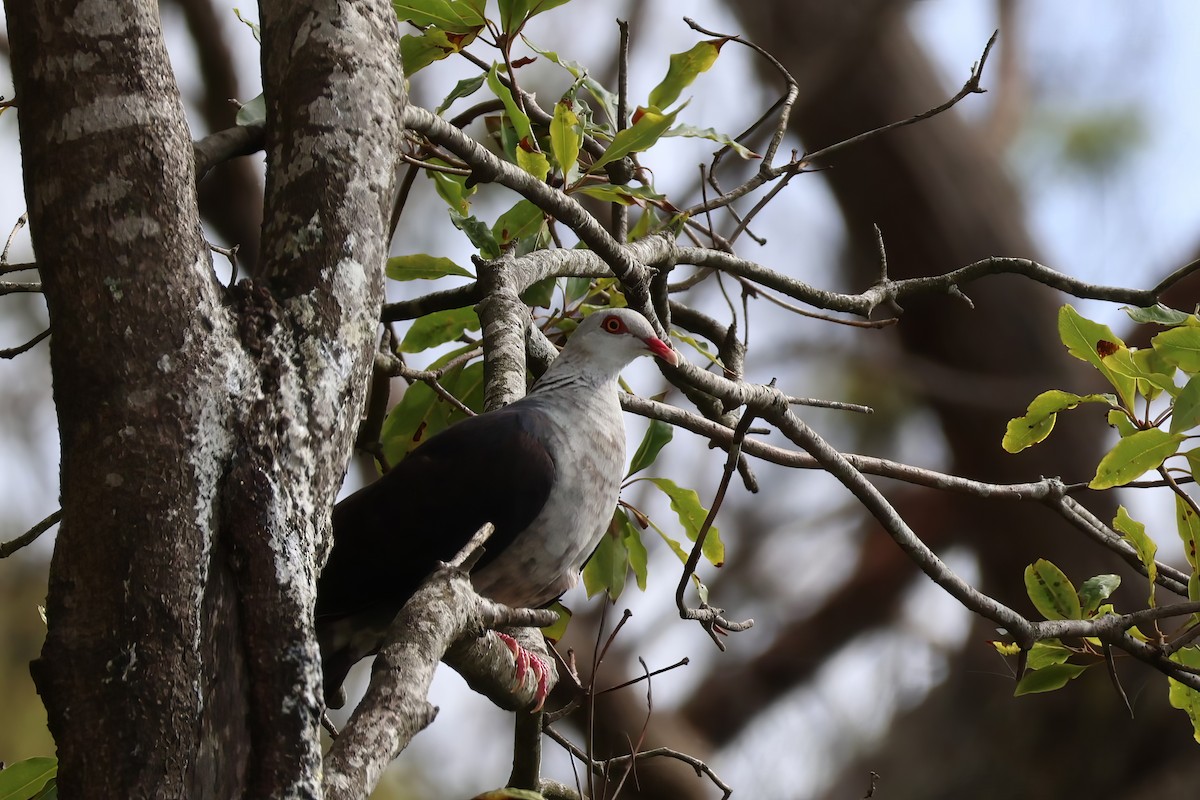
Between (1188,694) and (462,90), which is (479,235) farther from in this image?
(1188,694)

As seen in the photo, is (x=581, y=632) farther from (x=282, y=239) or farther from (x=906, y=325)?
(x=282, y=239)

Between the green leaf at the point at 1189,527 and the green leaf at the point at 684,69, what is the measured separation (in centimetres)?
125

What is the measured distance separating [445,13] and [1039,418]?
1422mm

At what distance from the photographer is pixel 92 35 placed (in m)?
1.30

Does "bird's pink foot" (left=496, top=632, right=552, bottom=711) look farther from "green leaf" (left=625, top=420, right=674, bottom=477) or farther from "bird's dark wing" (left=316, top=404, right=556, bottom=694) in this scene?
"green leaf" (left=625, top=420, right=674, bottom=477)

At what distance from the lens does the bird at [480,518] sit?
7.11ft

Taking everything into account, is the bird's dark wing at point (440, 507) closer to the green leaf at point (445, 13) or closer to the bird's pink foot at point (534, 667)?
the bird's pink foot at point (534, 667)

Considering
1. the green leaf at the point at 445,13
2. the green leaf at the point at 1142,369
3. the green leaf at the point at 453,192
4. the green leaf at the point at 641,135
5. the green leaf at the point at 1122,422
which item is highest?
the green leaf at the point at 445,13

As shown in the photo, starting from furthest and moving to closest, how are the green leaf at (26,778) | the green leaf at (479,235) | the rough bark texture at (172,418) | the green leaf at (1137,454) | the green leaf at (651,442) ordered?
1. the green leaf at (651,442)
2. the green leaf at (479,235)
3. the green leaf at (1137,454)
4. the green leaf at (26,778)
5. the rough bark texture at (172,418)

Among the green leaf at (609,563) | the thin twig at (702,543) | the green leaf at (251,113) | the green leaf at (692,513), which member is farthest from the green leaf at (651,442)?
the green leaf at (251,113)

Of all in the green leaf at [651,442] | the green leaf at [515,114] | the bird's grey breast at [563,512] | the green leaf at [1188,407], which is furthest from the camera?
the green leaf at [651,442]

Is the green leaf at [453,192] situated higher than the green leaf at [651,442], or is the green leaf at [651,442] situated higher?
the green leaf at [453,192]

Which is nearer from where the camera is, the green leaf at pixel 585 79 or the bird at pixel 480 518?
the bird at pixel 480 518

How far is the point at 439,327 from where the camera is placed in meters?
2.70
